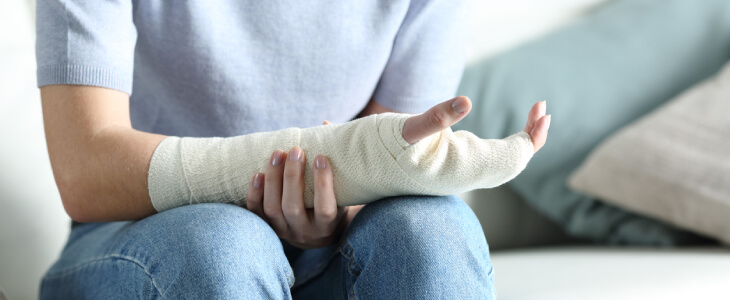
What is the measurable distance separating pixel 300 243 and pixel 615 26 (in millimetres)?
897

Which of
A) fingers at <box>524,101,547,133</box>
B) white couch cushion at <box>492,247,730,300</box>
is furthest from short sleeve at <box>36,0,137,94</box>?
white couch cushion at <box>492,247,730,300</box>

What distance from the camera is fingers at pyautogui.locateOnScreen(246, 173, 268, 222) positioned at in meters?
0.66

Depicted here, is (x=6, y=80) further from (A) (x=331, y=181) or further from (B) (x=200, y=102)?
(A) (x=331, y=181)

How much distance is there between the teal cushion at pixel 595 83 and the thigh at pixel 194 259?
657mm

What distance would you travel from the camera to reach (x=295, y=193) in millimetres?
660

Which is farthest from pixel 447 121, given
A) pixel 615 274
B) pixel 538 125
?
pixel 615 274

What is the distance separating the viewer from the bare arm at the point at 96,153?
68cm

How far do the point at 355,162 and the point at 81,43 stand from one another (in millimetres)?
328

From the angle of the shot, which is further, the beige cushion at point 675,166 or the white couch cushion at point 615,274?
the beige cushion at point 675,166

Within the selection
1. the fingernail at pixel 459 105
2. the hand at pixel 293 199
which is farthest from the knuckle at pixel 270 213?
the fingernail at pixel 459 105

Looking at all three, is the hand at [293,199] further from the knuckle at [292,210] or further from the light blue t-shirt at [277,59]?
the light blue t-shirt at [277,59]

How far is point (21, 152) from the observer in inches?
40.9

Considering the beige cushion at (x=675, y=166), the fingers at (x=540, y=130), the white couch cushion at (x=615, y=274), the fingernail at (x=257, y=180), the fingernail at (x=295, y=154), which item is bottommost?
the white couch cushion at (x=615, y=274)

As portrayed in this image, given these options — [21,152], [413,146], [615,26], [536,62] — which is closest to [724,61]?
[615,26]
